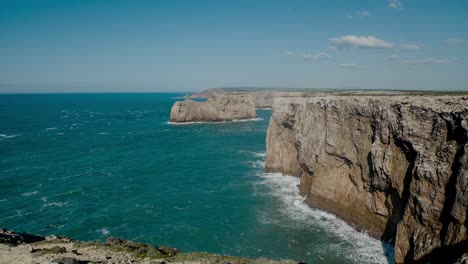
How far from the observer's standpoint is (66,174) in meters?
57.2

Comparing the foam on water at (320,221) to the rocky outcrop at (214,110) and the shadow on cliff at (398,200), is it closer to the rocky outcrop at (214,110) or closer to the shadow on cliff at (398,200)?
the shadow on cliff at (398,200)

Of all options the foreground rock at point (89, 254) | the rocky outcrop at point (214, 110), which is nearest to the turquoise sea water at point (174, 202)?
the foreground rock at point (89, 254)

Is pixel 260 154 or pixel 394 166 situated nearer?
pixel 394 166

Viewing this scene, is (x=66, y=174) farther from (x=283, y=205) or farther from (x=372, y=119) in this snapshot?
(x=372, y=119)

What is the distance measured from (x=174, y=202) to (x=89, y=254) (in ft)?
69.2

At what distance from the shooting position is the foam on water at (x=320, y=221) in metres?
30.5

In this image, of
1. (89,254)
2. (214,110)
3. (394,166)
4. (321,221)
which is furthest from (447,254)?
(214,110)

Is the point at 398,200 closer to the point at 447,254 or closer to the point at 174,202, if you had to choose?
the point at 447,254

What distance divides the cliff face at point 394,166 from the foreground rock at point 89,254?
12.1 m

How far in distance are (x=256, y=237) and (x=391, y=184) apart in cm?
1509

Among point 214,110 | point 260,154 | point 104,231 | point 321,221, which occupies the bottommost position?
point 104,231

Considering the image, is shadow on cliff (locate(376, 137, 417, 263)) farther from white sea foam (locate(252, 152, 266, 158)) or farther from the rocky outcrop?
the rocky outcrop

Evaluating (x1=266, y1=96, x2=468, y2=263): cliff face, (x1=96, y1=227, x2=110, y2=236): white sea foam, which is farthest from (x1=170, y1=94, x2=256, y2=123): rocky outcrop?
(x1=96, y1=227, x2=110, y2=236): white sea foam

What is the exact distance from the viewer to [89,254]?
77.5ft
